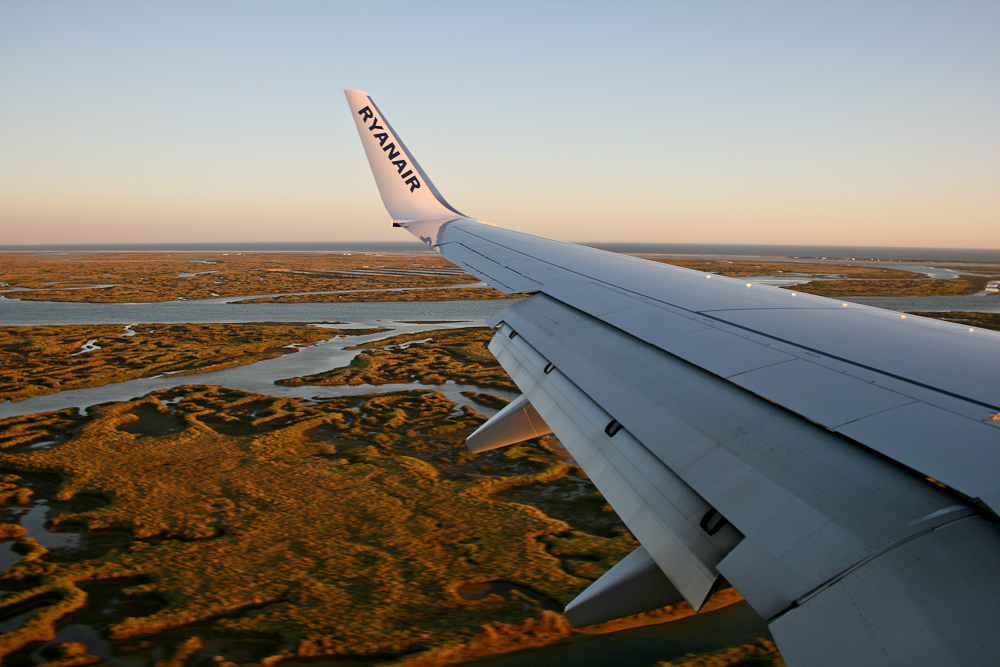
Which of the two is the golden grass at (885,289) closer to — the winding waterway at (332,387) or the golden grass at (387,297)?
the winding waterway at (332,387)

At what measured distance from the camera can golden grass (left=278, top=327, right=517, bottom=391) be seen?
15422 millimetres

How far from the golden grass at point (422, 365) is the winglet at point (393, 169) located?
6.87 m

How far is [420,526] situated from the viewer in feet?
23.9

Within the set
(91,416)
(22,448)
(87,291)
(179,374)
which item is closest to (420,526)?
(22,448)

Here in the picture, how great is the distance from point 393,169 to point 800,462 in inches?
303

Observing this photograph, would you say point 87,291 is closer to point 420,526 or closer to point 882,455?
point 420,526

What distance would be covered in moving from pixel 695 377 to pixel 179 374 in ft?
56.0

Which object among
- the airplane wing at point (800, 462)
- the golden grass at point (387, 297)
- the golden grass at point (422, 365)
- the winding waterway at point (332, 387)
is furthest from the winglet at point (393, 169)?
the golden grass at point (387, 297)

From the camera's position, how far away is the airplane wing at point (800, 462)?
144cm

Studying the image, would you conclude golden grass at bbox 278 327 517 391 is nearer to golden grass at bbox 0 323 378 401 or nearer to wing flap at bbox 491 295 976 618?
golden grass at bbox 0 323 378 401

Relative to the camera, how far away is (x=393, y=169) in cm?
847

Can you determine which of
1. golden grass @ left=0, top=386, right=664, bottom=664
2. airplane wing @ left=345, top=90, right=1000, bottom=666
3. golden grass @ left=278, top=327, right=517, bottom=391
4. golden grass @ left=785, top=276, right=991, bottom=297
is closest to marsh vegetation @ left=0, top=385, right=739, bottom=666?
golden grass @ left=0, top=386, right=664, bottom=664

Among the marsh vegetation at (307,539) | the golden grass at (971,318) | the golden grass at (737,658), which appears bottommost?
the golden grass at (737,658)

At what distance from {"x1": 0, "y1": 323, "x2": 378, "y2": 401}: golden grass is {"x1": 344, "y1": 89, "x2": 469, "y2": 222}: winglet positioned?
11193mm
